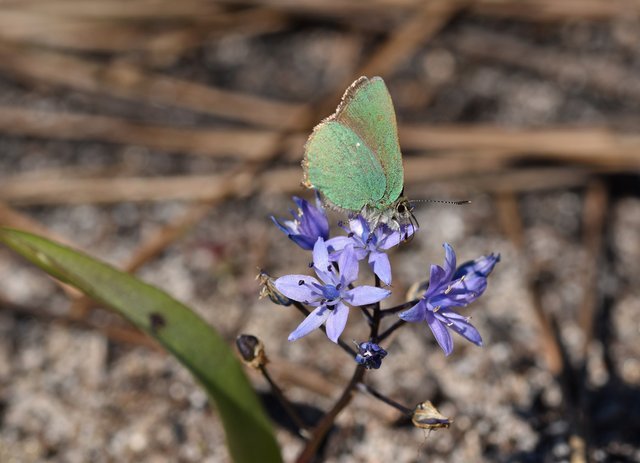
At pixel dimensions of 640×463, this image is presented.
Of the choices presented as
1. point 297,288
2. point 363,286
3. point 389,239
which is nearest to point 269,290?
point 297,288

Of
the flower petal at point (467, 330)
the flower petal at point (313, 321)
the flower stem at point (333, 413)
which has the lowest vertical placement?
the flower stem at point (333, 413)

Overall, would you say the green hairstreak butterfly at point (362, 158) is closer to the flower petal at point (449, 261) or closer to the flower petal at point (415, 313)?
the flower petal at point (449, 261)

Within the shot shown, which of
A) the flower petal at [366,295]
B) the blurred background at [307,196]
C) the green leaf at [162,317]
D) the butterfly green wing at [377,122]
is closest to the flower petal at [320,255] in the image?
the flower petal at [366,295]

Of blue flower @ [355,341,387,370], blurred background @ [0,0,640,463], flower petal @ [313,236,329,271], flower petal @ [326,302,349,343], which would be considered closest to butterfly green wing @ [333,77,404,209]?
flower petal @ [313,236,329,271]

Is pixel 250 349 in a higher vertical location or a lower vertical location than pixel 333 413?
higher

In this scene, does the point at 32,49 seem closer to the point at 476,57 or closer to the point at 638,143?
the point at 476,57

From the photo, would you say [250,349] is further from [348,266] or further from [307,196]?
[307,196]

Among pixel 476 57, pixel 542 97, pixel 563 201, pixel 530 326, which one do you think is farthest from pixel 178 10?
pixel 530 326
